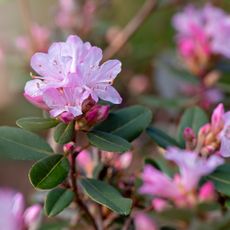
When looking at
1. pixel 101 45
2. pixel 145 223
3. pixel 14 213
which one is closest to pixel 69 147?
pixel 14 213

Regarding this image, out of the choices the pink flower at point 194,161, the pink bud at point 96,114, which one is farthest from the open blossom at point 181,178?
the pink bud at point 96,114

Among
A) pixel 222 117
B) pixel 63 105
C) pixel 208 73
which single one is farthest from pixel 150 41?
pixel 63 105

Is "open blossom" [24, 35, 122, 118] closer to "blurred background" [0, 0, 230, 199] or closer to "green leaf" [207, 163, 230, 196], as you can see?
"green leaf" [207, 163, 230, 196]

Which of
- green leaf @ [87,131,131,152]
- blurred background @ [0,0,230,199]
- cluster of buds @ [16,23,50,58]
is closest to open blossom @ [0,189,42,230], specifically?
green leaf @ [87,131,131,152]

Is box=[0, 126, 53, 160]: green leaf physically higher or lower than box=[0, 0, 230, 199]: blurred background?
higher

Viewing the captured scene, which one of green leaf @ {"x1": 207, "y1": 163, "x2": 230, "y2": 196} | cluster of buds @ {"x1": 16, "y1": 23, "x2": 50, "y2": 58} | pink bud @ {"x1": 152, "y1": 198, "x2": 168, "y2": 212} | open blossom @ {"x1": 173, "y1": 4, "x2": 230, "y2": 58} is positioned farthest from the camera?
cluster of buds @ {"x1": 16, "y1": 23, "x2": 50, "y2": 58}

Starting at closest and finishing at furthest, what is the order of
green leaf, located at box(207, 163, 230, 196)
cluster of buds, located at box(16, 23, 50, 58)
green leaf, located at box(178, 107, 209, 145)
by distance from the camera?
1. green leaf, located at box(207, 163, 230, 196)
2. green leaf, located at box(178, 107, 209, 145)
3. cluster of buds, located at box(16, 23, 50, 58)

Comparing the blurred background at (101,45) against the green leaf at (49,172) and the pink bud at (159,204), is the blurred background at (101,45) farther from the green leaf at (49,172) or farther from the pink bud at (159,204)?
the green leaf at (49,172)
